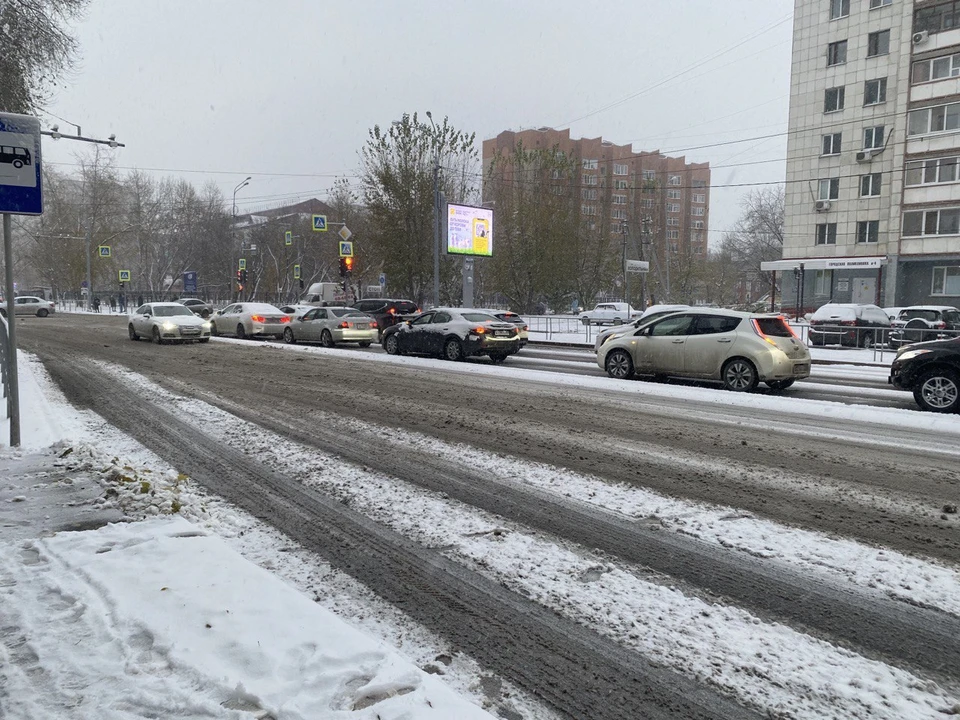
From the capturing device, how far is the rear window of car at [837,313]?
26.3m

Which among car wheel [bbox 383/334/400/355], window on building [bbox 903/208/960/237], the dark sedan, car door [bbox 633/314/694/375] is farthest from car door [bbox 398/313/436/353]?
window on building [bbox 903/208/960/237]

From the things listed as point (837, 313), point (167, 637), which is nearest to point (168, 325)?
point (167, 637)

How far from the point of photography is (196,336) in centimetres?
2298

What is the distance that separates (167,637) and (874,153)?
48296 mm

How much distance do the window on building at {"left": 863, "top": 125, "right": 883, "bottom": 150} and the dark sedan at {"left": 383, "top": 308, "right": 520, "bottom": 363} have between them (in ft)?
115

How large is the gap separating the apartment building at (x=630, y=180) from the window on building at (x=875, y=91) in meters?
26.2

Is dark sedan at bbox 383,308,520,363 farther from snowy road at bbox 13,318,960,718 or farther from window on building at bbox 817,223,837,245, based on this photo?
window on building at bbox 817,223,837,245

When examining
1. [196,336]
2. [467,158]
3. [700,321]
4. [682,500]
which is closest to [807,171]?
[467,158]

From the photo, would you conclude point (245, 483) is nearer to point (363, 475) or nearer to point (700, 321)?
point (363, 475)

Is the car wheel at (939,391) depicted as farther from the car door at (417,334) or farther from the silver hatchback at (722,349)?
the car door at (417,334)

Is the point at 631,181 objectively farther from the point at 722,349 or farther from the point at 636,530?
the point at 636,530

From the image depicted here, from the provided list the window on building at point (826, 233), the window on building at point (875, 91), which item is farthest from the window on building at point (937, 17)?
the window on building at point (826, 233)

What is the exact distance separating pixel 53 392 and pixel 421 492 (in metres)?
8.80

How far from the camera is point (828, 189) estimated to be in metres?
43.6
